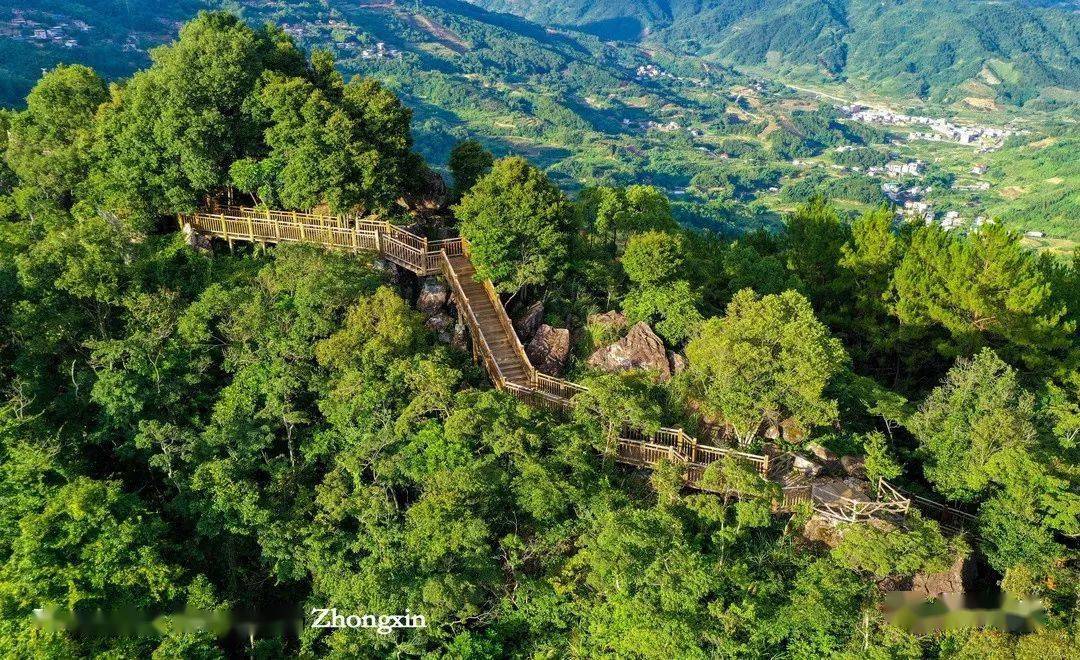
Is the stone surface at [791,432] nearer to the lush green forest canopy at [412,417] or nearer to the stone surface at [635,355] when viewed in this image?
the lush green forest canopy at [412,417]

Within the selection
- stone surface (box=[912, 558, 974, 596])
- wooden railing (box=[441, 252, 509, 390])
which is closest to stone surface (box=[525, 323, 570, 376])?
wooden railing (box=[441, 252, 509, 390])

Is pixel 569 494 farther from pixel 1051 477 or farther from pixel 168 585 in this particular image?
pixel 1051 477

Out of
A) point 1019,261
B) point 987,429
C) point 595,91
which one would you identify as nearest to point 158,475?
point 987,429

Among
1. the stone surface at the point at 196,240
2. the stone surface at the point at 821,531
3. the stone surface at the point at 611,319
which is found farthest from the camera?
the stone surface at the point at 196,240

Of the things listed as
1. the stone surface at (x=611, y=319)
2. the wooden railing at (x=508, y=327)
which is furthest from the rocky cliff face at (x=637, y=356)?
the wooden railing at (x=508, y=327)

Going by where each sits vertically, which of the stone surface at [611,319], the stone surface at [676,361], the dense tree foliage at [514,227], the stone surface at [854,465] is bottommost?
the stone surface at [854,465]
